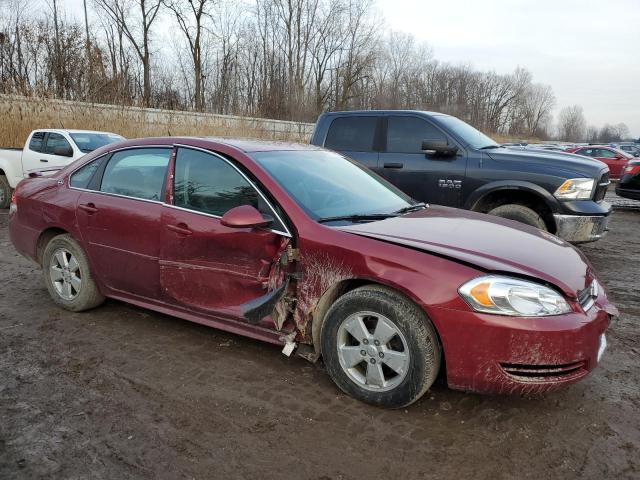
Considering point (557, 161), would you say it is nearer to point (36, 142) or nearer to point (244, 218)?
point (244, 218)

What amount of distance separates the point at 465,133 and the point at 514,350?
15.3ft

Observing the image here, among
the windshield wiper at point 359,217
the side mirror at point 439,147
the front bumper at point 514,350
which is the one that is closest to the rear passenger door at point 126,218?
the windshield wiper at point 359,217

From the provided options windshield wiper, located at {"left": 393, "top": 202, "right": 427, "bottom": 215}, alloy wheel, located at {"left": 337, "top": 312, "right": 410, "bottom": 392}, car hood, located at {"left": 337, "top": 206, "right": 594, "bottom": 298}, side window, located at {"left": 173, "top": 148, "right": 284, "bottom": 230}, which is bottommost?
alloy wheel, located at {"left": 337, "top": 312, "right": 410, "bottom": 392}

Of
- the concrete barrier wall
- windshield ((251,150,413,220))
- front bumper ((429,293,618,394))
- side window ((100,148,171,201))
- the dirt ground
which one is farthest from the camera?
the concrete barrier wall

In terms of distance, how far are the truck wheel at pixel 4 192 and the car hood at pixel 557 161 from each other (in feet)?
32.9

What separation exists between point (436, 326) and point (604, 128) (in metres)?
159

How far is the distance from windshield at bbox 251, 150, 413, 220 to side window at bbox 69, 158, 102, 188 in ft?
5.43

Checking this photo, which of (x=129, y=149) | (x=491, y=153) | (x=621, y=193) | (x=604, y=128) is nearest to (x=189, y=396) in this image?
(x=129, y=149)

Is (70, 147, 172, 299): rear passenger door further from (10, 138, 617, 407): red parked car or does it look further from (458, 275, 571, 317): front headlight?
(458, 275, 571, 317): front headlight

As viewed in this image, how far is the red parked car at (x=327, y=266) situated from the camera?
2.68 m

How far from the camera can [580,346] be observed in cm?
269

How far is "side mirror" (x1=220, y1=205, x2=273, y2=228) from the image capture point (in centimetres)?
312

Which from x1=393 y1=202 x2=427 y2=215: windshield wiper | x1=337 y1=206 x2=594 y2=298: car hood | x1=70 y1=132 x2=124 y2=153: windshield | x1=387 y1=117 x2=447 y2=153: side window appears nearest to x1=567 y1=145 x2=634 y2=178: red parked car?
x1=387 y1=117 x2=447 y2=153: side window

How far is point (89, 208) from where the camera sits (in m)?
4.21
